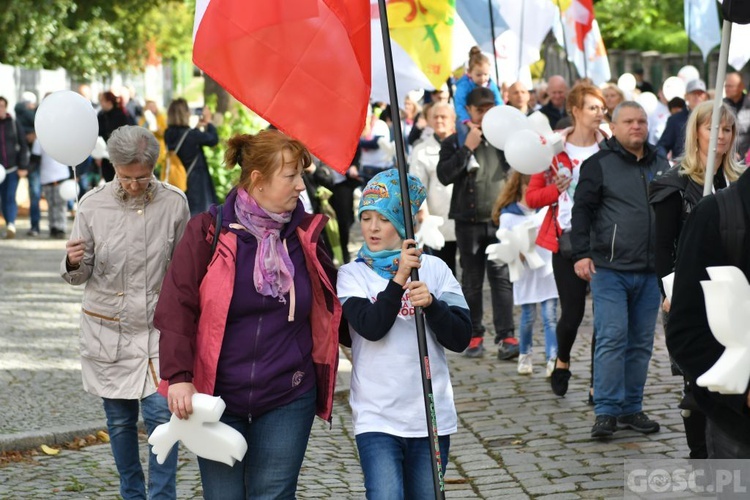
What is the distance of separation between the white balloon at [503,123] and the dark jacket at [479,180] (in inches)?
48.9

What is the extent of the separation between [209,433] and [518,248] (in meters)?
5.62

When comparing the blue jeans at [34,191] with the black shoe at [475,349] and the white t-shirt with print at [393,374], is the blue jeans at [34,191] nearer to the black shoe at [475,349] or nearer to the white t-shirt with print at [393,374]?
the black shoe at [475,349]

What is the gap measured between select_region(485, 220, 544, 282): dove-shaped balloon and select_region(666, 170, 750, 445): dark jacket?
6057 millimetres

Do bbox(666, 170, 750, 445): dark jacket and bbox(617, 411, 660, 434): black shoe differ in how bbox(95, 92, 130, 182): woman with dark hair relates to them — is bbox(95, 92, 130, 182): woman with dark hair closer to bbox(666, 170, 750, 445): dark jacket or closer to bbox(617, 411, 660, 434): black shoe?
bbox(617, 411, 660, 434): black shoe

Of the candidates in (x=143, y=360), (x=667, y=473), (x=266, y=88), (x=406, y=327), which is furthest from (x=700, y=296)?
(x=667, y=473)

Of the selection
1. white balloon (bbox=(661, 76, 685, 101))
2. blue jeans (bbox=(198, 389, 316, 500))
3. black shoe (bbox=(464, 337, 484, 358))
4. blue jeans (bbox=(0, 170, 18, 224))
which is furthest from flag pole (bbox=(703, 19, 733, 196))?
blue jeans (bbox=(0, 170, 18, 224))

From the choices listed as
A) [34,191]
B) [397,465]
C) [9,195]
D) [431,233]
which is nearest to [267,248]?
[397,465]

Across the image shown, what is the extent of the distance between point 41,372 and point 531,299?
3707mm

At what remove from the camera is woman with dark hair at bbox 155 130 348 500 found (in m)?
4.57

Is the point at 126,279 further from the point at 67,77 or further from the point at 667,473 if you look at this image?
the point at 67,77

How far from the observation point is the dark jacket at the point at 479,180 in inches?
409

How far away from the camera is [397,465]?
465 cm

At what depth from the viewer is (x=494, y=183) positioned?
10.4 metres

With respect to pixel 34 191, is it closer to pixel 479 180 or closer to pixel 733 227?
pixel 479 180
